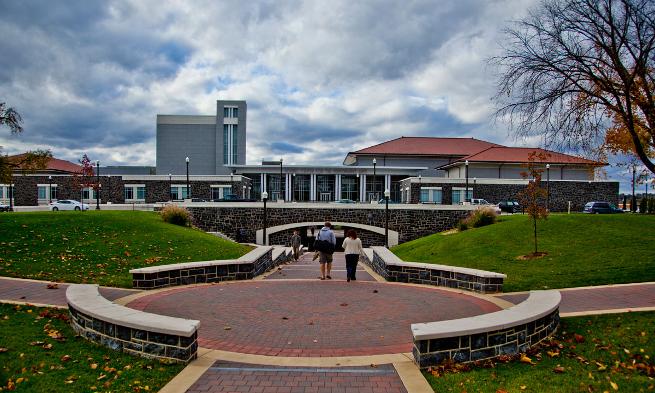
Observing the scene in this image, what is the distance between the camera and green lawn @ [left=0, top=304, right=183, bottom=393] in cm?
504

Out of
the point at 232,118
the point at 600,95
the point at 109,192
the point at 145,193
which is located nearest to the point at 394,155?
the point at 232,118

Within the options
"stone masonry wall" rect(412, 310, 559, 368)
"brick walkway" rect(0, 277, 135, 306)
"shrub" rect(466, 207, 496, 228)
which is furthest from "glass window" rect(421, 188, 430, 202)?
"stone masonry wall" rect(412, 310, 559, 368)

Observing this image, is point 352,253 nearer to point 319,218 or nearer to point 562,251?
point 562,251

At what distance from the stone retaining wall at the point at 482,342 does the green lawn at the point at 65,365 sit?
10.6ft

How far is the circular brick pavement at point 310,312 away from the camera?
6738 millimetres

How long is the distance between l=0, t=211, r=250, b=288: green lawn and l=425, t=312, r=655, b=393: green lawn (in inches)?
370

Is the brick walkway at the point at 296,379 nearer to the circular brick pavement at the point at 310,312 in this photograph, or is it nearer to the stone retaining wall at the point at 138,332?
the stone retaining wall at the point at 138,332

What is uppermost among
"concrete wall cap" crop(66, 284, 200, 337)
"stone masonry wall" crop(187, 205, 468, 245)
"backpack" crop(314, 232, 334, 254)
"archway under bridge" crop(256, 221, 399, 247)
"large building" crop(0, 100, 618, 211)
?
"large building" crop(0, 100, 618, 211)

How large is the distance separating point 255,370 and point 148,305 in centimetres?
471

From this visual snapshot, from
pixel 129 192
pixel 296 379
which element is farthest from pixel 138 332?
pixel 129 192

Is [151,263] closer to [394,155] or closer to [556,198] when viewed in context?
[556,198]

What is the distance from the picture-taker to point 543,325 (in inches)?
268

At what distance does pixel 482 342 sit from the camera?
5918 mm

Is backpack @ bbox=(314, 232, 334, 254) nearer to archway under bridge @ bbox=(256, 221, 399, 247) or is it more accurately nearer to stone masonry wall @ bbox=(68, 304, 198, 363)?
stone masonry wall @ bbox=(68, 304, 198, 363)
